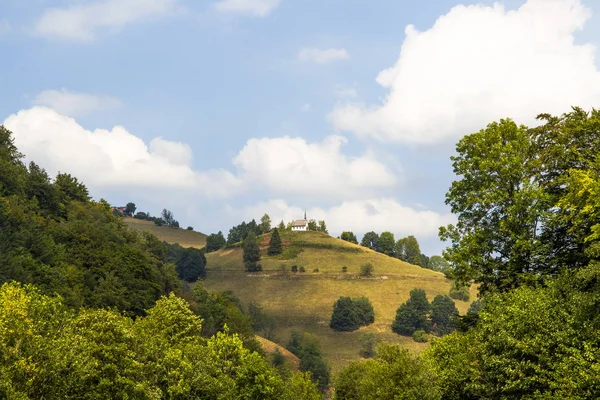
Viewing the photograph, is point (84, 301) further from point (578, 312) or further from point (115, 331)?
point (578, 312)

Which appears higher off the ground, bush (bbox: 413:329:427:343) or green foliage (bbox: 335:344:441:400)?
green foliage (bbox: 335:344:441:400)

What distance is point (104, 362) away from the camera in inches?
1656

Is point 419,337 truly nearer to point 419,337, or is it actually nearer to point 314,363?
point 419,337

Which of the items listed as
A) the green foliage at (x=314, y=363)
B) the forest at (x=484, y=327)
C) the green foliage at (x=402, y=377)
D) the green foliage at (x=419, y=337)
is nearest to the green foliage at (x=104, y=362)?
the forest at (x=484, y=327)

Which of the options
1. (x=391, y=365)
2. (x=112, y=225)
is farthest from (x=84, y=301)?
(x=391, y=365)

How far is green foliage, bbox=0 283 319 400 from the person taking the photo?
1459 inches

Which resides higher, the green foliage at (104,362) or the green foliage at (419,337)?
the green foliage at (104,362)

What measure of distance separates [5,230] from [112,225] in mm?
30108

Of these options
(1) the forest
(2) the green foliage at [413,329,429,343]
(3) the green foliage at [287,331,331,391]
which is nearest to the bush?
(2) the green foliage at [413,329,429,343]

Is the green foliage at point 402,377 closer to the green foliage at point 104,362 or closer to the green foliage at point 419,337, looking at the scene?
the green foliage at point 104,362

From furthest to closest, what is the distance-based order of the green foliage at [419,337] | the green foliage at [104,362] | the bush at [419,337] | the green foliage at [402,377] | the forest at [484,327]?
the bush at [419,337], the green foliage at [419,337], the green foliage at [402,377], the green foliage at [104,362], the forest at [484,327]

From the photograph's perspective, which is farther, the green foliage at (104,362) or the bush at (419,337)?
the bush at (419,337)

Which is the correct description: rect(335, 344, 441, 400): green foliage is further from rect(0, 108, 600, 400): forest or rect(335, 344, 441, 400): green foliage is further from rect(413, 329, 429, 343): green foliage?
rect(413, 329, 429, 343): green foliage

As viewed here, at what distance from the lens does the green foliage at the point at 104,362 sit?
122 ft
